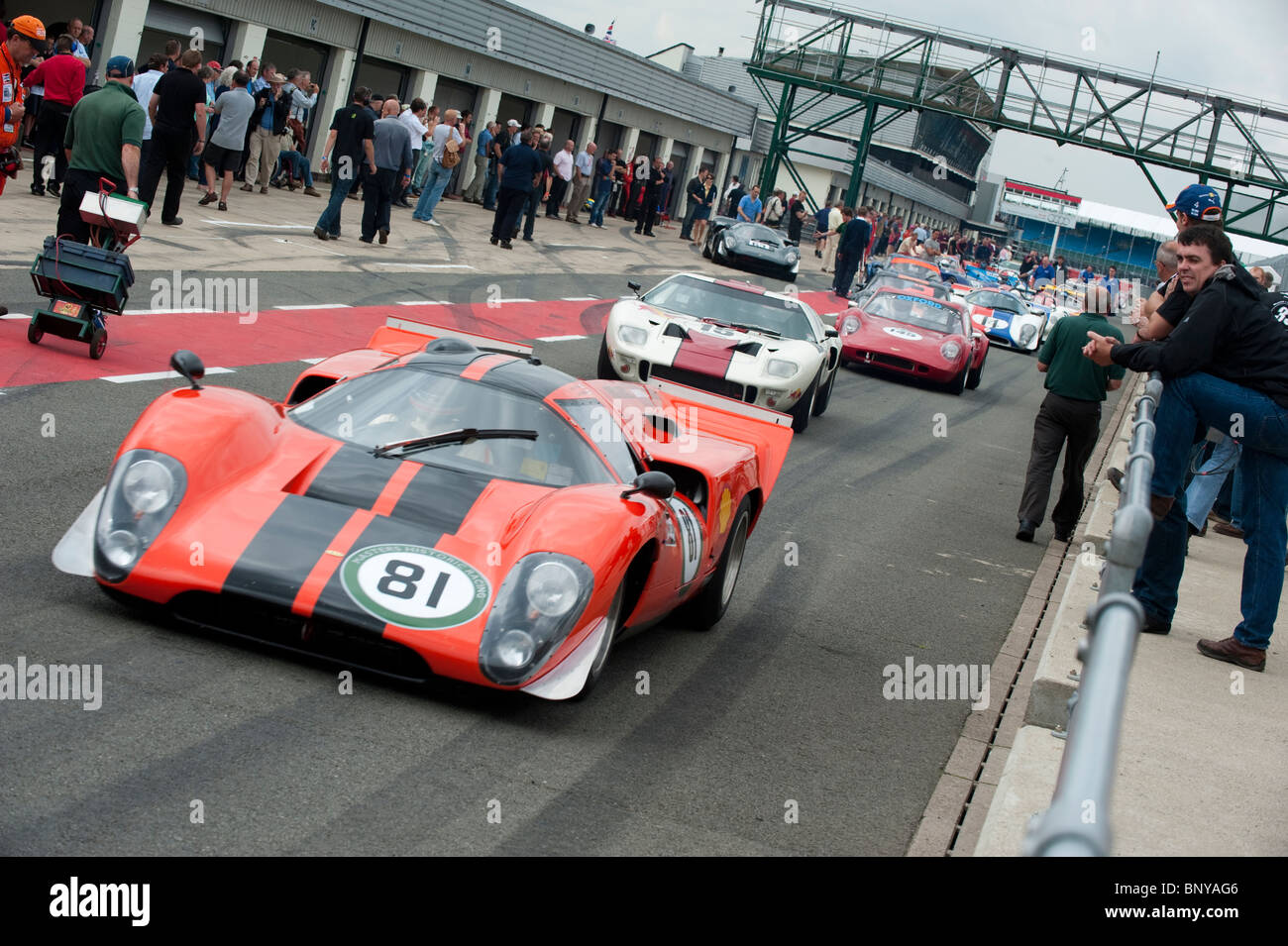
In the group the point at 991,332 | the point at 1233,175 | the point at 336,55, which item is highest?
the point at 1233,175

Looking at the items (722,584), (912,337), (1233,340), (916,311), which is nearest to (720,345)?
(722,584)

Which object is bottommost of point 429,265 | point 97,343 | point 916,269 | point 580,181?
point 97,343

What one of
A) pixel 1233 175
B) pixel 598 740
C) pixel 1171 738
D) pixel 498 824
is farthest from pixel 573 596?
pixel 1233 175

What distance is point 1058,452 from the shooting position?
11.1 metres

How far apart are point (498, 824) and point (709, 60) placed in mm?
68601

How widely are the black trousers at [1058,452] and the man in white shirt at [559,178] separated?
66.4ft

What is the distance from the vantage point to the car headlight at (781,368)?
13.2m

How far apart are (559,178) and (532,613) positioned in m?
27.3

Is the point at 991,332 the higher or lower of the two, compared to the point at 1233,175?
lower

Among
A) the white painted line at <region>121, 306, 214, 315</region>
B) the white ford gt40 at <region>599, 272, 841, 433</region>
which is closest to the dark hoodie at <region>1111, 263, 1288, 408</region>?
the white ford gt40 at <region>599, 272, 841, 433</region>

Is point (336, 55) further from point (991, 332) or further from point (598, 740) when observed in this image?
point (598, 740)

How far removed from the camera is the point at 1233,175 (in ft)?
124

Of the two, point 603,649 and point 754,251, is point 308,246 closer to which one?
point 603,649

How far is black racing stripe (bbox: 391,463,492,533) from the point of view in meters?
5.50
